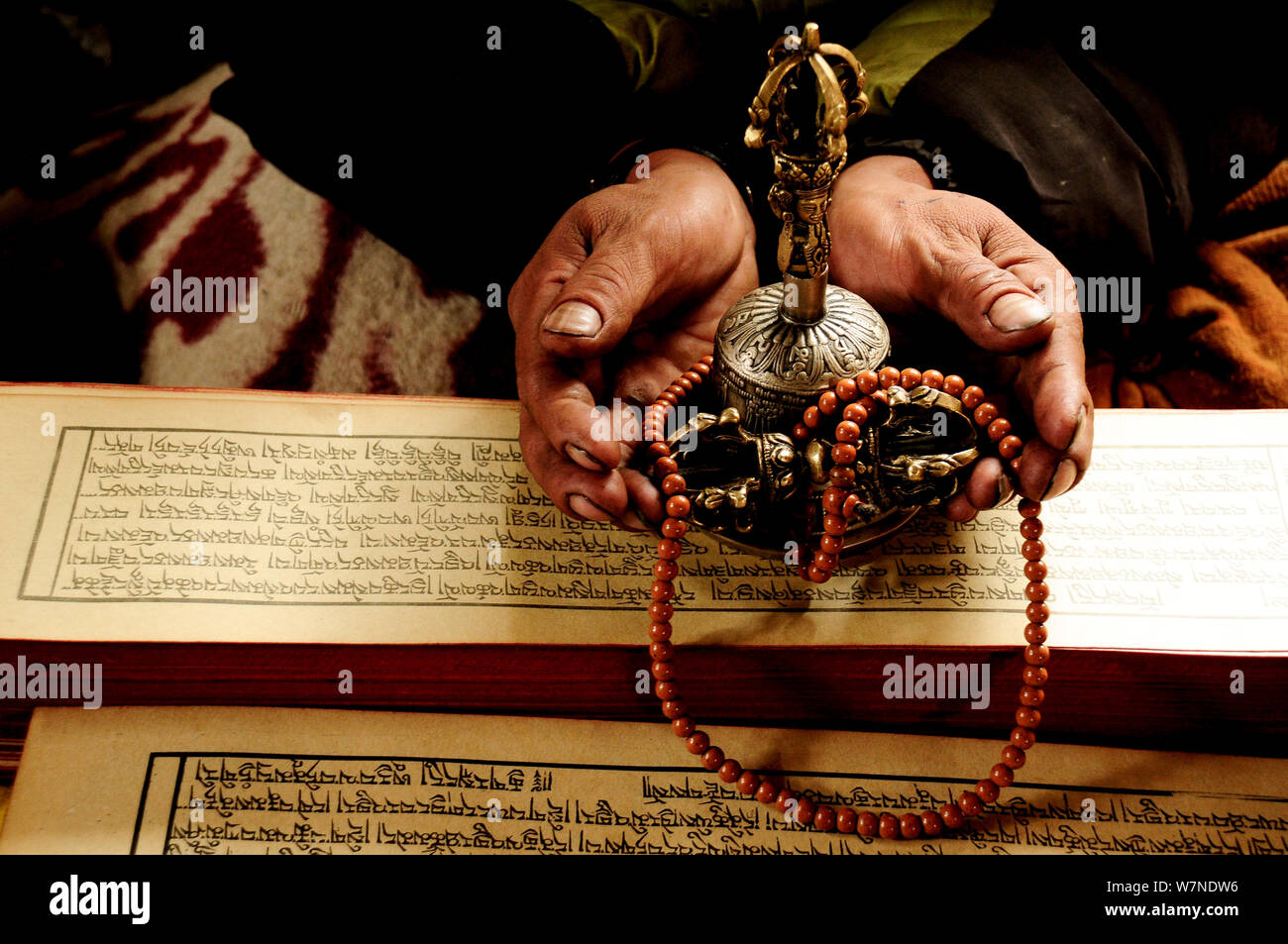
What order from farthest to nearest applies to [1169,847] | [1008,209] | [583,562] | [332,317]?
[332,317]
[1008,209]
[583,562]
[1169,847]

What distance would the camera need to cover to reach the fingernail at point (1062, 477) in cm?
72

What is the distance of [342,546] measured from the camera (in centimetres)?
85

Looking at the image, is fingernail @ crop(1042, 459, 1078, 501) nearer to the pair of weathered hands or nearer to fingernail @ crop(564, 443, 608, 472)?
the pair of weathered hands

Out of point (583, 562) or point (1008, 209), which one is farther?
point (1008, 209)

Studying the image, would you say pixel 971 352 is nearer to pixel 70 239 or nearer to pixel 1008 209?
pixel 1008 209

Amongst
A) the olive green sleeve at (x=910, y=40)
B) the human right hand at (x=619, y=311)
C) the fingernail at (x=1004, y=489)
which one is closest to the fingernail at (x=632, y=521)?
the human right hand at (x=619, y=311)

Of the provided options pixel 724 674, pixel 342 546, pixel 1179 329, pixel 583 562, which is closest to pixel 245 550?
pixel 342 546

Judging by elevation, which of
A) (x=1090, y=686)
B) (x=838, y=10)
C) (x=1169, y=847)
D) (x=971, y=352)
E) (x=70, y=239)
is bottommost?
(x=1169, y=847)

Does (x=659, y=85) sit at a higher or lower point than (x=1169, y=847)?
higher

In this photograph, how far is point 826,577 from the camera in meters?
0.78

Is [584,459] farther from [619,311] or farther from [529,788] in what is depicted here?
[529,788]

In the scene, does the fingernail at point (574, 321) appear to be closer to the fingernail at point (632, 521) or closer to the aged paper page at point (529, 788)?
the fingernail at point (632, 521)

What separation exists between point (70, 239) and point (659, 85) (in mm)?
847

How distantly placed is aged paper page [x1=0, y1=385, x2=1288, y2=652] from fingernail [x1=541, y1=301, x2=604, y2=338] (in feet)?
0.70
